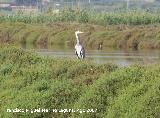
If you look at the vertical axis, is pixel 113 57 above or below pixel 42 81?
below

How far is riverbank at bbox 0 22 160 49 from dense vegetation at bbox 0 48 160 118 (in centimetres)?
3348

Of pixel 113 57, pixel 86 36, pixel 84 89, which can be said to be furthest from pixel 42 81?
pixel 86 36

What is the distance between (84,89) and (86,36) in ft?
127

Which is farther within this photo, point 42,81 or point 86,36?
point 86,36

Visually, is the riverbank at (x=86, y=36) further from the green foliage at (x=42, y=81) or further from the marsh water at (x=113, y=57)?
the green foliage at (x=42, y=81)

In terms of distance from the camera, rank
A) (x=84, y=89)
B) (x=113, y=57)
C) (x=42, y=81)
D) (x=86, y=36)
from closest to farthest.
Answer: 1. (x=84, y=89)
2. (x=42, y=81)
3. (x=113, y=57)
4. (x=86, y=36)

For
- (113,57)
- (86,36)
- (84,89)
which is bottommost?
(86,36)

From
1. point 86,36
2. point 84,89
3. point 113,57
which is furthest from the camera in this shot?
point 86,36

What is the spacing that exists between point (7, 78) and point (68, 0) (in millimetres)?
146908

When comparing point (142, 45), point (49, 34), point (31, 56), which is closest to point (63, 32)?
point (49, 34)

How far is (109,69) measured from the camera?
1698cm

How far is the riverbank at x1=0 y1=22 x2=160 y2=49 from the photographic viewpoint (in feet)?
173

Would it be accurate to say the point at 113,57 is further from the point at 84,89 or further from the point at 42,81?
the point at 84,89

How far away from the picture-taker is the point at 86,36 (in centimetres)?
5444
